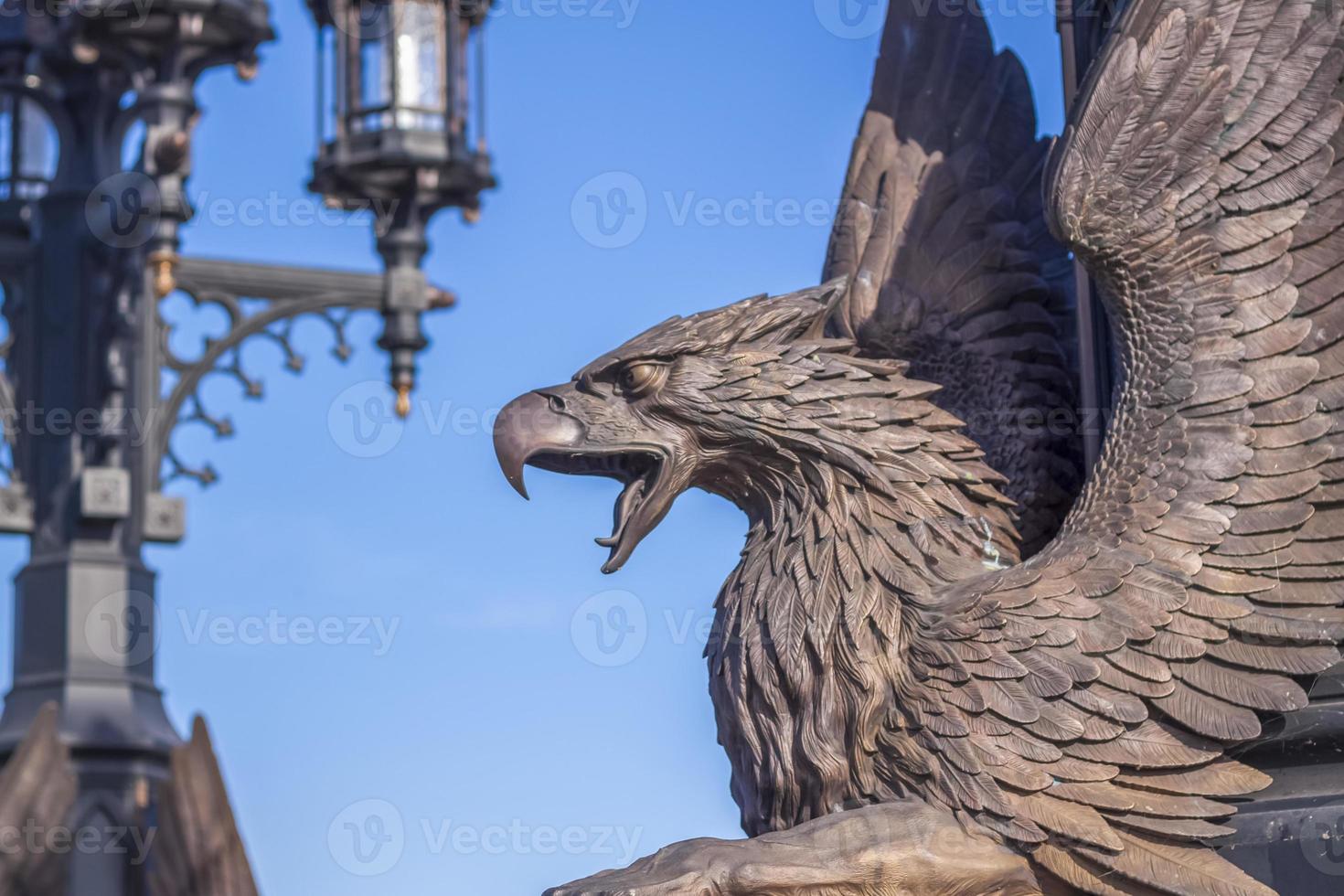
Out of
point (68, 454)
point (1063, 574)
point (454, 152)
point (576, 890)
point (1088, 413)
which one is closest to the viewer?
point (576, 890)

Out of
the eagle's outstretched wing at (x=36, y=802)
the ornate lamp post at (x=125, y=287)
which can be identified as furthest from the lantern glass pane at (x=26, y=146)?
the eagle's outstretched wing at (x=36, y=802)

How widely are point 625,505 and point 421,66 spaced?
13.9 ft

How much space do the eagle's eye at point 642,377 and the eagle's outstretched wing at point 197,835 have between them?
0.76 metres

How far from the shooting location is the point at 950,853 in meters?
2.59

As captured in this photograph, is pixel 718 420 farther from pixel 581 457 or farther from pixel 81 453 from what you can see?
pixel 81 453

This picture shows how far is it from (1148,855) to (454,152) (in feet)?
14.7

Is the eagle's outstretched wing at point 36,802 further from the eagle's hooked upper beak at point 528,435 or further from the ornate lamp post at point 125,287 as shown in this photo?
the ornate lamp post at point 125,287

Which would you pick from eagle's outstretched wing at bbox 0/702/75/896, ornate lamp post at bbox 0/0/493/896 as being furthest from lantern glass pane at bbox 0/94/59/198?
eagle's outstretched wing at bbox 0/702/75/896

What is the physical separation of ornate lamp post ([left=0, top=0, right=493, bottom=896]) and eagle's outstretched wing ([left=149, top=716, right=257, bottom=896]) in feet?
12.2

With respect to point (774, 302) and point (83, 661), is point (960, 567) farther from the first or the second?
point (83, 661)

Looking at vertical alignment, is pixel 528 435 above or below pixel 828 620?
above

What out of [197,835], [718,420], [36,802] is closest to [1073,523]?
[718,420]

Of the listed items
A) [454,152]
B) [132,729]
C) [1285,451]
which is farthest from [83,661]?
[1285,451]

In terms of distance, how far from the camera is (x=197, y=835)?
2779 mm
